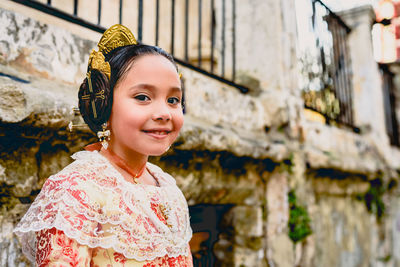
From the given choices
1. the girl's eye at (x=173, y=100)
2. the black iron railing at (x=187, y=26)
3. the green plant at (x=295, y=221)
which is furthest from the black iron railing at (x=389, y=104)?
the girl's eye at (x=173, y=100)

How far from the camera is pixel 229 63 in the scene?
10.8 ft

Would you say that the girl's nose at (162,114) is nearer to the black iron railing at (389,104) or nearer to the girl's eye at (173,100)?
the girl's eye at (173,100)

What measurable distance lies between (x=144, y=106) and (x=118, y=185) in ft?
0.81

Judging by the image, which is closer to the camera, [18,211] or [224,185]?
[18,211]

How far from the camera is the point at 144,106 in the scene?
3.48 feet

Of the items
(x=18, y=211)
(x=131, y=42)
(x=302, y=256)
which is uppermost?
(x=131, y=42)

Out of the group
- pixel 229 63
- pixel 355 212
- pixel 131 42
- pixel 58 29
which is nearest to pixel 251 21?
pixel 229 63

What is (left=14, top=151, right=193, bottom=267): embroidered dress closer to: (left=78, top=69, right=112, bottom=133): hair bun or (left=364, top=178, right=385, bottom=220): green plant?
(left=78, top=69, right=112, bottom=133): hair bun

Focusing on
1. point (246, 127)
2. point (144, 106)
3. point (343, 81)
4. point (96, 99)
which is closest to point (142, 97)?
point (144, 106)

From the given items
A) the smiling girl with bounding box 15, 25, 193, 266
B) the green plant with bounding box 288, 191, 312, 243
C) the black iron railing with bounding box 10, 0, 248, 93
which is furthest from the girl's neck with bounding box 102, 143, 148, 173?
the green plant with bounding box 288, 191, 312, 243

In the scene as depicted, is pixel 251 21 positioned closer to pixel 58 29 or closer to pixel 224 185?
pixel 224 185

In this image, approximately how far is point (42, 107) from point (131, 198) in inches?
20.6

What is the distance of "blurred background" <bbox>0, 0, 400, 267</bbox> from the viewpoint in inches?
55.1

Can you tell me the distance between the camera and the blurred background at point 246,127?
4.59 feet
